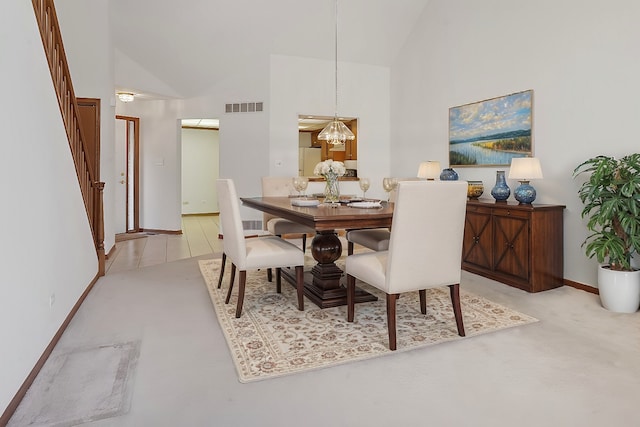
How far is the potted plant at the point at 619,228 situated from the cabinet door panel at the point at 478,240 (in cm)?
106

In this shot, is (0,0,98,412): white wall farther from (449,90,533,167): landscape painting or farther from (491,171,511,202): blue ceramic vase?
(449,90,533,167): landscape painting

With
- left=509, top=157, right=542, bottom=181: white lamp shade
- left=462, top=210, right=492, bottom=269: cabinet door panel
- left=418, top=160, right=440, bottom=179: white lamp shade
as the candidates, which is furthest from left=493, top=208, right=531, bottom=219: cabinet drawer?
left=418, top=160, right=440, bottom=179: white lamp shade

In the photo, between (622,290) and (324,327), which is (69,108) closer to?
(324,327)

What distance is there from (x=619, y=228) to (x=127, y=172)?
23.5ft

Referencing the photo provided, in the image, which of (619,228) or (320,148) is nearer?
(619,228)

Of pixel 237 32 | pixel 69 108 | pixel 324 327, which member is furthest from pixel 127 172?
pixel 324 327

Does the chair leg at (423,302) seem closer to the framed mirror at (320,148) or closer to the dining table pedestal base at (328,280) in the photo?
the dining table pedestal base at (328,280)

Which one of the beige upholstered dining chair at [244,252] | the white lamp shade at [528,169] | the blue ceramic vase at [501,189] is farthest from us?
the blue ceramic vase at [501,189]

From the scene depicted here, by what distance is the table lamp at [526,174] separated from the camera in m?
3.94

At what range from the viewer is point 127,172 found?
7.45m

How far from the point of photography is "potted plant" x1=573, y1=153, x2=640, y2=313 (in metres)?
3.06

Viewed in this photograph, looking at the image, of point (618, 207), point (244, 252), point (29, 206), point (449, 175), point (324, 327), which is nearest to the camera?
point (29, 206)

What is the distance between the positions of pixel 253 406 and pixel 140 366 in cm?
77

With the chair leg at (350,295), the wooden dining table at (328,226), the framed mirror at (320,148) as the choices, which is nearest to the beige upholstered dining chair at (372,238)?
the wooden dining table at (328,226)
